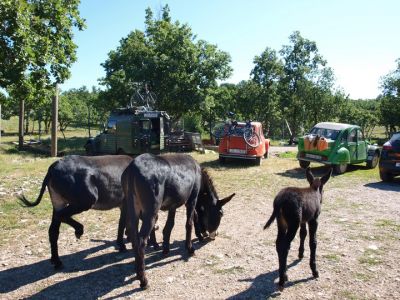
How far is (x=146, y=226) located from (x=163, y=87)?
23814 mm

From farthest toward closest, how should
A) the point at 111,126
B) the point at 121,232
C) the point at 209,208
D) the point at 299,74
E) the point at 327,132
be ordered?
the point at 299,74 → the point at 111,126 → the point at 327,132 → the point at 209,208 → the point at 121,232

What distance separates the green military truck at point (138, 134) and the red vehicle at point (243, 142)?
4875 millimetres

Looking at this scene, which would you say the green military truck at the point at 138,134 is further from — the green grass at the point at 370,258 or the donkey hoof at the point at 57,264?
the green grass at the point at 370,258

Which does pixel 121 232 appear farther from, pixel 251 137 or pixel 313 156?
pixel 251 137

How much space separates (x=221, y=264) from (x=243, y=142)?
10.9 m

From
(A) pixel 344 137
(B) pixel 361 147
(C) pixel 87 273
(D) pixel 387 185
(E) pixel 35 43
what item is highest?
(E) pixel 35 43

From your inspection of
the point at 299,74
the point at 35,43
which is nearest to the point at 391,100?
the point at 299,74

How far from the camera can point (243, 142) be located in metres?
16.4

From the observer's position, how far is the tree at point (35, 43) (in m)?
11.1

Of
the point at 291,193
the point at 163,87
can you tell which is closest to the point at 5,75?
the point at 291,193

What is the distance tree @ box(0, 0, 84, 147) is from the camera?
11062 mm

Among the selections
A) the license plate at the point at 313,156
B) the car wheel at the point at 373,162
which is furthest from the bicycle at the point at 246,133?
the car wheel at the point at 373,162

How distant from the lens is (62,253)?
20.6ft

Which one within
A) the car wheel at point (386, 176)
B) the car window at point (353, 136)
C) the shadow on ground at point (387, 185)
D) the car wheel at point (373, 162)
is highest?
the car window at point (353, 136)
